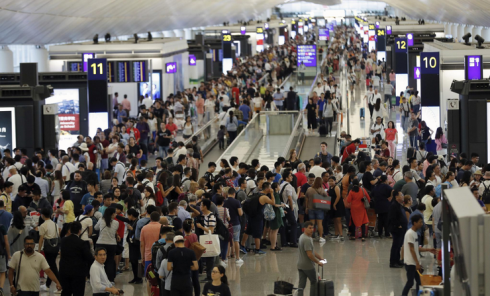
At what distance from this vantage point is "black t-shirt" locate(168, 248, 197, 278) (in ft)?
28.5

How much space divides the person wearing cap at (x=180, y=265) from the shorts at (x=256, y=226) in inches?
146

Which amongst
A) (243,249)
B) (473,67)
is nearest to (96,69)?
(473,67)

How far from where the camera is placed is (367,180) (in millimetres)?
13766

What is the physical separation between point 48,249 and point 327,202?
4.64m

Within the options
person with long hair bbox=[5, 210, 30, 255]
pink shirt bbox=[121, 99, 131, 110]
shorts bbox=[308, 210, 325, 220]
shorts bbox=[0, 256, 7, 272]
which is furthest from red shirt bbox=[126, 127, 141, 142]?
shorts bbox=[0, 256, 7, 272]

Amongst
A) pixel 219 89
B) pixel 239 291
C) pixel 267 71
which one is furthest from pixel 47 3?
pixel 239 291

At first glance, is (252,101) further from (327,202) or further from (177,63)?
(327,202)

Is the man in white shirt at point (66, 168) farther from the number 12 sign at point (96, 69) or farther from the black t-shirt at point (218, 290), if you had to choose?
the black t-shirt at point (218, 290)

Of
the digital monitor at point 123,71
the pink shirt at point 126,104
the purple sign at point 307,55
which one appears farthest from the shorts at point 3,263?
the purple sign at point 307,55

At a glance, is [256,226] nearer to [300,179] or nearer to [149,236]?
[300,179]

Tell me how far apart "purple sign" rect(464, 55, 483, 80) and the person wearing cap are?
43.0ft

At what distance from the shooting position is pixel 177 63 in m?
34.2

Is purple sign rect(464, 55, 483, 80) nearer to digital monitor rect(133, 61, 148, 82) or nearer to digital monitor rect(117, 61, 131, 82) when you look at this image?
digital monitor rect(133, 61, 148, 82)

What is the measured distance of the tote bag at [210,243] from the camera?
34.3 ft
